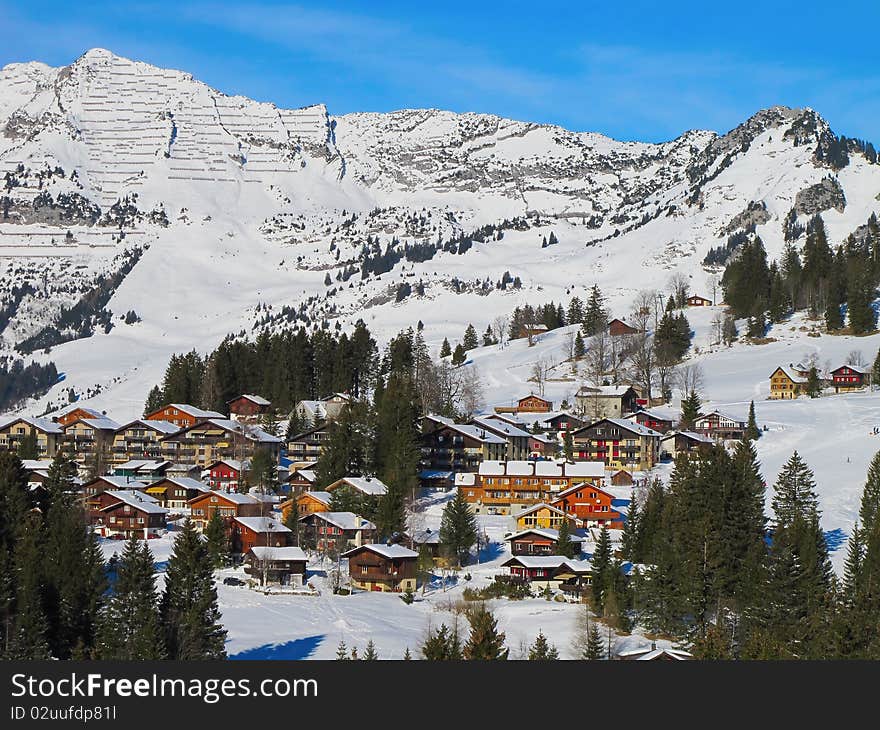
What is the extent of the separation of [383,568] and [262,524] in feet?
28.7

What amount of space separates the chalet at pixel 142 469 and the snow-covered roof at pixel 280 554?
2923 cm

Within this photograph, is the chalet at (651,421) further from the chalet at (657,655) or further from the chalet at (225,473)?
the chalet at (657,655)

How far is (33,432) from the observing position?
9969cm

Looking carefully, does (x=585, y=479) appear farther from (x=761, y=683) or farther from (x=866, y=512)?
(x=761, y=683)

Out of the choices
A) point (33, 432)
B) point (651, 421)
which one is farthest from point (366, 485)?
point (33, 432)

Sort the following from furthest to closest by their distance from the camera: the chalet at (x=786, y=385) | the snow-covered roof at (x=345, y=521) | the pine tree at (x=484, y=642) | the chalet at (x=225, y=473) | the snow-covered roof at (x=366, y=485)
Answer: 1. the chalet at (x=786, y=385)
2. the chalet at (x=225, y=473)
3. the snow-covered roof at (x=366, y=485)
4. the snow-covered roof at (x=345, y=521)
5. the pine tree at (x=484, y=642)

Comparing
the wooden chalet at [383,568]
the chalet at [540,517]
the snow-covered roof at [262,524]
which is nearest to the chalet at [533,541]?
the chalet at [540,517]

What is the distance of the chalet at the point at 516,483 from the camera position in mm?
77375

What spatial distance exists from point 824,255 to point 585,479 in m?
73.2

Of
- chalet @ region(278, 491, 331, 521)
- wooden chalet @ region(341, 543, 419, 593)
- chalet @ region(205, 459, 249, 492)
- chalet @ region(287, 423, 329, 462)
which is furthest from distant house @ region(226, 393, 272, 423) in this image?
wooden chalet @ region(341, 543, 419, 593)

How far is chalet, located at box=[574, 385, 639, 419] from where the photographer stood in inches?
3875

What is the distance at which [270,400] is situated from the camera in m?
109

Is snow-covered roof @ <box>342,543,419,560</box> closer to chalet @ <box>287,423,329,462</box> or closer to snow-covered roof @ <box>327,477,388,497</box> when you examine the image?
snow-covered roof @ <box>327,477,388,497</box>

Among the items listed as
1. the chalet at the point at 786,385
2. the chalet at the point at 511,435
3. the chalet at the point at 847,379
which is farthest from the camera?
the chalet at the point at 847,379
